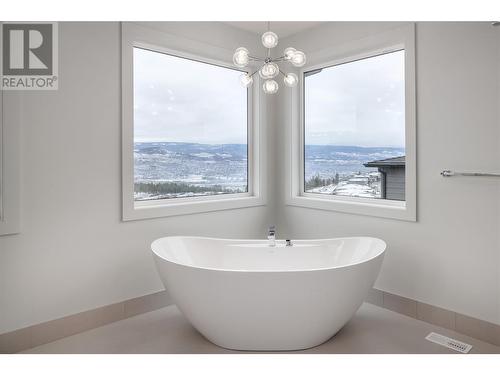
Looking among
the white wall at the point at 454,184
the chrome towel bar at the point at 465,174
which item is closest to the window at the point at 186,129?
the white wall at the point at 454,184

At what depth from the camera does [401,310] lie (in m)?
2.73

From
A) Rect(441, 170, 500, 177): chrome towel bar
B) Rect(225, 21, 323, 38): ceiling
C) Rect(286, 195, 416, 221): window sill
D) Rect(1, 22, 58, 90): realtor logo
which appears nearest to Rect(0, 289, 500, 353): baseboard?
Rect(286, 195, 416, 221): window sill

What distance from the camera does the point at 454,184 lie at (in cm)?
240

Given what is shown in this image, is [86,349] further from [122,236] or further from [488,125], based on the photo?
[488,125]

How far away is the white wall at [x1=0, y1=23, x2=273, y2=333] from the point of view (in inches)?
86.4

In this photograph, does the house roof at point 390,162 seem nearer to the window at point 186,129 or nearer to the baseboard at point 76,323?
the window at point 186,129

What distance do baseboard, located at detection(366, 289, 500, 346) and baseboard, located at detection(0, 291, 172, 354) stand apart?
5.82 feet

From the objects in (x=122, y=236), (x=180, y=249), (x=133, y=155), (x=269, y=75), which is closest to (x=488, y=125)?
(x=269, y=75)

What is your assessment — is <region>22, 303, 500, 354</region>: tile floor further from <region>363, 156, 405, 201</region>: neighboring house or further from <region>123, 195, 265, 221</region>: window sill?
<region>363, 156, 405, 201</region>: neighboring house

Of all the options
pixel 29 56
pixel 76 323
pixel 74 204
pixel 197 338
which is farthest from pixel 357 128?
pixel 76 323

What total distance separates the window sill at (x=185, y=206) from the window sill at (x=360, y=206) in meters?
0.46

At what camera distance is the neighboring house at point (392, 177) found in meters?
2.86

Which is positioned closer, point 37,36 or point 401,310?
point 37,36
